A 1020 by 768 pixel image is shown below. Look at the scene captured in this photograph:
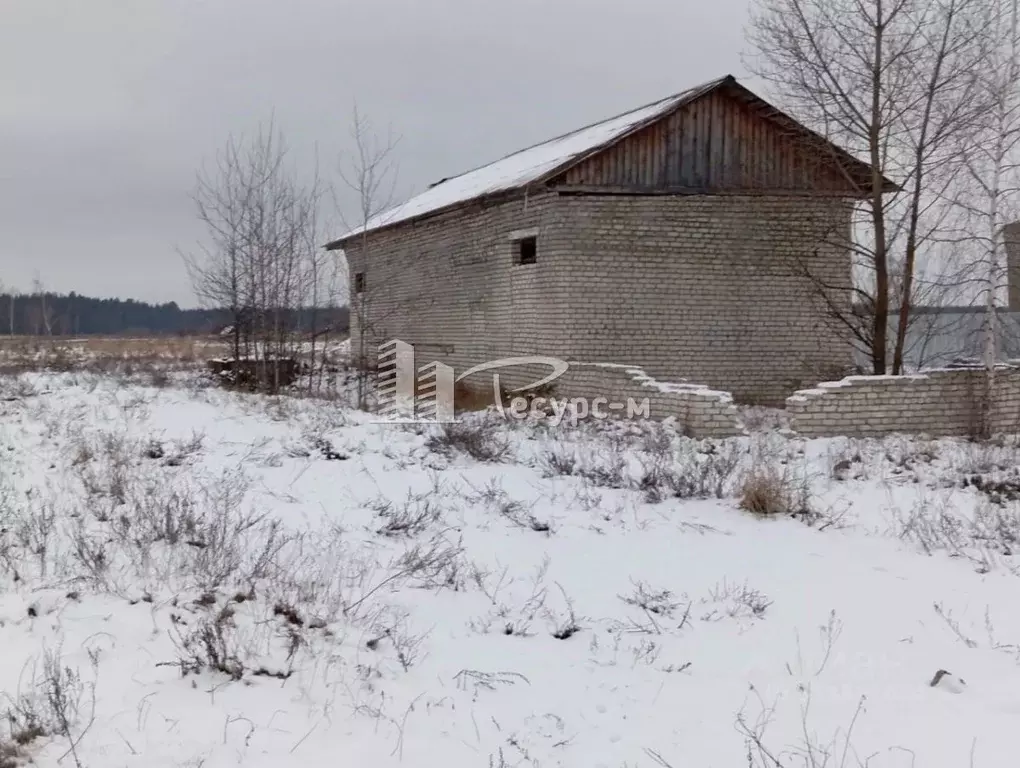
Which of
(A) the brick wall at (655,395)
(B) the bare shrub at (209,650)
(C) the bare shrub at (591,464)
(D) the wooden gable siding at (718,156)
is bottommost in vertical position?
(B) the bare shrub at (209,650)

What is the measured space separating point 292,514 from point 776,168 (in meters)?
9.89

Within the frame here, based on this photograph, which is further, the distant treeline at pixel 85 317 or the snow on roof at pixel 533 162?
the distant treeline at pixel 85 317

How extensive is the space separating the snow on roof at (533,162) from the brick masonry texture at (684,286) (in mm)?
690

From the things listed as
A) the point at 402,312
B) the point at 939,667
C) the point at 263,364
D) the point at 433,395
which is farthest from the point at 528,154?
the point at 939,667

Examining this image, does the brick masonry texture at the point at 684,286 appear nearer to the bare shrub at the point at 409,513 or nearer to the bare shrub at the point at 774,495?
the bare shrub at the point at 774,495

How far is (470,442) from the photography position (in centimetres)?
859

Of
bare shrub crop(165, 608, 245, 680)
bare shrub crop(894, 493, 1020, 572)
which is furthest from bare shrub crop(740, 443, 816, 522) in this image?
bare shrub crop(165, 608, 245, 680)

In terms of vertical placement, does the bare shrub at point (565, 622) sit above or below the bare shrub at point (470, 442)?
below

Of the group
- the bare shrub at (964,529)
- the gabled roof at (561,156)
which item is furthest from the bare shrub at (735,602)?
the gabled roof at (561,156)

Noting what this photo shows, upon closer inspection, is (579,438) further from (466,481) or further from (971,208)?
(971,208)

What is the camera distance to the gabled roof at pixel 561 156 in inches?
480

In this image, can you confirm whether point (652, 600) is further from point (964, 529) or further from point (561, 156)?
point (561, 156)

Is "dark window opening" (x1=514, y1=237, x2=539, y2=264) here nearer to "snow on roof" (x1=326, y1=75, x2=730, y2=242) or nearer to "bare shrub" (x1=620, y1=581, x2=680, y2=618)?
"snow on roof" (x1=326, y1=75, x2=730, y2=242)

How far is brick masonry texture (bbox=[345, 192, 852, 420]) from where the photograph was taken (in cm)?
1230
